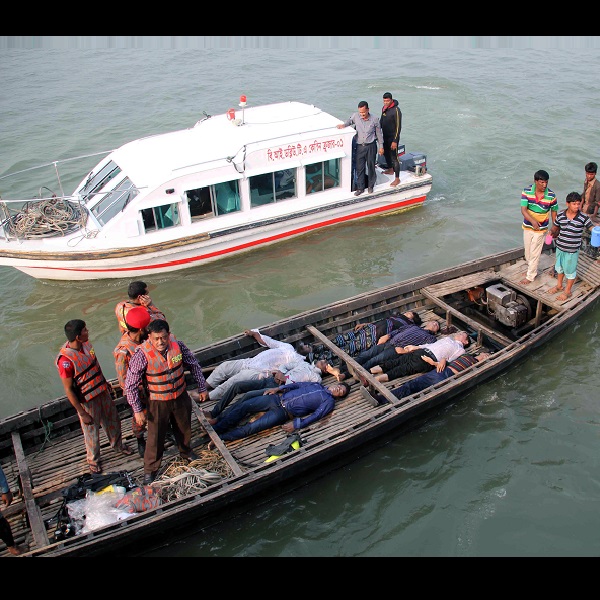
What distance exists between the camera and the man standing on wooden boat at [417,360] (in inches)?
333

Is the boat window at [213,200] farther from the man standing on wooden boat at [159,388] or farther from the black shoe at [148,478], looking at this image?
the black shoe at [148,478]

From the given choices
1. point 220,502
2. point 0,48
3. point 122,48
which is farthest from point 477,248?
point 0,48

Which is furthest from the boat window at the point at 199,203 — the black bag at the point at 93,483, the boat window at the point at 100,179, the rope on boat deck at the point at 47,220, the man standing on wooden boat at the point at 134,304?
the black bag at the point at 93,483

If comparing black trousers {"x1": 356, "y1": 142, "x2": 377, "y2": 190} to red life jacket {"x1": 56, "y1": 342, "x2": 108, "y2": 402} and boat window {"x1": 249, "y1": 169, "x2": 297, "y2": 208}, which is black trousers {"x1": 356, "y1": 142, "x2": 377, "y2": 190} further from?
red life jacket {"x1": 56, "y1": 342, "x2": 108, "y2": 402}

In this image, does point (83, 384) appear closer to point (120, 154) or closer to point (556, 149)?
point (120, 154)

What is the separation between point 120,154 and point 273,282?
4161mm

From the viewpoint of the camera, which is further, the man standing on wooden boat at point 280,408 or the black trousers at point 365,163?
the black trousers at point 365,163

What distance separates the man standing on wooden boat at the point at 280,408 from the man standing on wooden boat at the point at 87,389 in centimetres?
129

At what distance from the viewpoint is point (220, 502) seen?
648 centimetres

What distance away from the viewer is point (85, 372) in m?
6.57

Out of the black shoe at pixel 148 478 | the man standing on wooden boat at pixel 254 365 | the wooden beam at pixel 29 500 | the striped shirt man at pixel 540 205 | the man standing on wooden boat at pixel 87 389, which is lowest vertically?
the black shoe at pixel 148 478

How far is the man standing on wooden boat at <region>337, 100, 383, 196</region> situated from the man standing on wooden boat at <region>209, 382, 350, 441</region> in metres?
6.48

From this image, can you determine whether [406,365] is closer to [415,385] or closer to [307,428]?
[415,385]

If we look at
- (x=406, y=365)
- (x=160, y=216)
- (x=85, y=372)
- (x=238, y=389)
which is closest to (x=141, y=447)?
(x=85, y=372)
